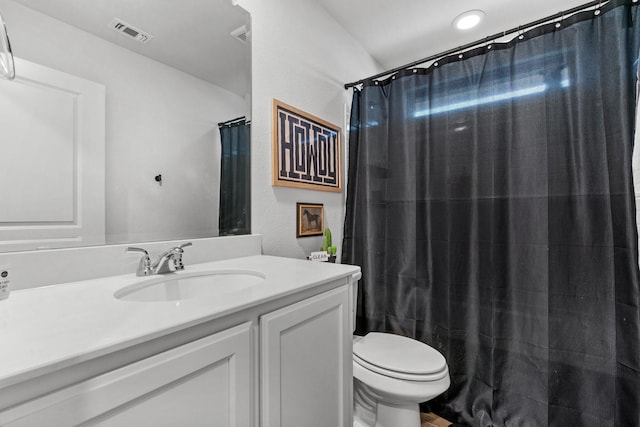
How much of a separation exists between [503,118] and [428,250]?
0.77 meters

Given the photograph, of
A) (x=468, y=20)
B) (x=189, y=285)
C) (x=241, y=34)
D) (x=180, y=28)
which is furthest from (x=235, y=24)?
(x=468, y=20)

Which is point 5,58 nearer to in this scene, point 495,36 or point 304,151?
point 304,151

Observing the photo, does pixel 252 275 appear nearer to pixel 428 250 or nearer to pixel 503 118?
pixel 428 250

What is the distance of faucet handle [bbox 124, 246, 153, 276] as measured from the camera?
0.88 metres

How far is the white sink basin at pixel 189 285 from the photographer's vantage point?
83cm

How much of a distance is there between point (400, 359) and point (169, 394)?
1.02 metres

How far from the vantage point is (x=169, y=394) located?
20.3 inches

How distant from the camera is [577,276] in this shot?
1.19 metres

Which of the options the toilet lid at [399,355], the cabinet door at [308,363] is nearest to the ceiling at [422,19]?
the cabinet door at [308,363]

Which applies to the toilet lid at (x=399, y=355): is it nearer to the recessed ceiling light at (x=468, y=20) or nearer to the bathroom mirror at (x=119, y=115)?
the bathroom mirror at (x=119, y=115)

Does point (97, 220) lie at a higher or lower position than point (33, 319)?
higher

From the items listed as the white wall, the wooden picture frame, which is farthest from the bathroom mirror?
the wooden picture frame

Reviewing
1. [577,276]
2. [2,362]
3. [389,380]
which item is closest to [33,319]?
[2,362]

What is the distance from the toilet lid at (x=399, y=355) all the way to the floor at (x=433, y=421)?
0.42 m
